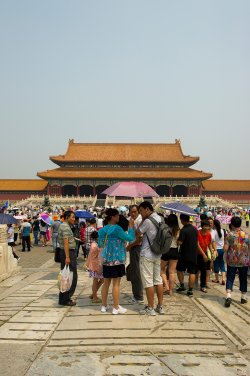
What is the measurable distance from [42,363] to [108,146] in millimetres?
55633

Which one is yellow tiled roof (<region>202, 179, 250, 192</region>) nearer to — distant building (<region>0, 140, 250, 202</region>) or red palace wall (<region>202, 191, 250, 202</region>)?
distant building (<region>0, 140, 250, 202</region>)

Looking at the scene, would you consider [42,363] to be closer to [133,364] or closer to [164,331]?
[133,364]

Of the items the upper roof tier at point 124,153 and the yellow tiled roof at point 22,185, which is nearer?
the yellow tiled roof at point 22,185

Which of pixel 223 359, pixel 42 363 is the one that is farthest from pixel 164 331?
pixel 42 363

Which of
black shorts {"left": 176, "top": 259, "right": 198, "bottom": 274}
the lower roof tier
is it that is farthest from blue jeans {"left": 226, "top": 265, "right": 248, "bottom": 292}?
the lower roof tier

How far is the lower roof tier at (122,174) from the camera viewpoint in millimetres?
50688

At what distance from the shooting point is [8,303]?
5.34 m

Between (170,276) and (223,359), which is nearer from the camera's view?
(223,359)

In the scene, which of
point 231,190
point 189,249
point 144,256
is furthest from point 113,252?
point 231,190

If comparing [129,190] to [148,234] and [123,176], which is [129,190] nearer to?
[148,234]

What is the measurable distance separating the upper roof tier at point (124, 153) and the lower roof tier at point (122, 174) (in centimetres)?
151

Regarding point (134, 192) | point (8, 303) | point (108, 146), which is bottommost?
point (8, 303)

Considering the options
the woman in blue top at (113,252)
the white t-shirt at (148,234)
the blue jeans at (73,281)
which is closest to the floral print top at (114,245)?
the woman in blue top at (113,252)

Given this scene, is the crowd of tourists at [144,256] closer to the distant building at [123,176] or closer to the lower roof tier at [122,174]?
the lower roof tier at [122,174]
